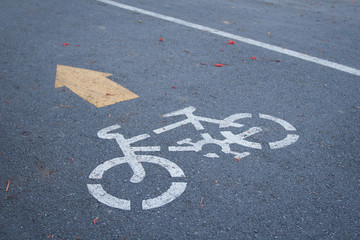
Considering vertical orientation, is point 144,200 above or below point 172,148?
below

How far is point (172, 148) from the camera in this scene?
3145 mm

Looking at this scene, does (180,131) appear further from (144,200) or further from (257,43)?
(257,43)

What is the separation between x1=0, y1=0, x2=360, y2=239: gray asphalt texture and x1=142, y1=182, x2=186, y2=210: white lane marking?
2.0 inches

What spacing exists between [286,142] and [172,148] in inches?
45.5

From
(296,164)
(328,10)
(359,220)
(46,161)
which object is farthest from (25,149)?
(328,10)

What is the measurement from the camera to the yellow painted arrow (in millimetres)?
4047

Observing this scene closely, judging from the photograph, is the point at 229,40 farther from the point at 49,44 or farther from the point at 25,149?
the point at 25,149

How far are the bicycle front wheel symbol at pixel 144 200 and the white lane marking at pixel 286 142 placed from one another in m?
1.02

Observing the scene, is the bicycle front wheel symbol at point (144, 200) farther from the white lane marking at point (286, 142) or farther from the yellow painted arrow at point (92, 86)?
the yellow painted arrow at point (92, 86)

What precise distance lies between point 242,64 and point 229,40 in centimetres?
124

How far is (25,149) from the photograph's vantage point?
10.1 feet

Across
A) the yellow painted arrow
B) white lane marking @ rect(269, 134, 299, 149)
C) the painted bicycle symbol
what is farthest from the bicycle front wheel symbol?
the yellow painted arrow

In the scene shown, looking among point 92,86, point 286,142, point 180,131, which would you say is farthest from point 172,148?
point 92,86

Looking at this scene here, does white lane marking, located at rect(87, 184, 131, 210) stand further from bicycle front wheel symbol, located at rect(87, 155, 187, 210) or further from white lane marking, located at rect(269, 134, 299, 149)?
white lane marking, located at rect(269, 134, 299, 149)
